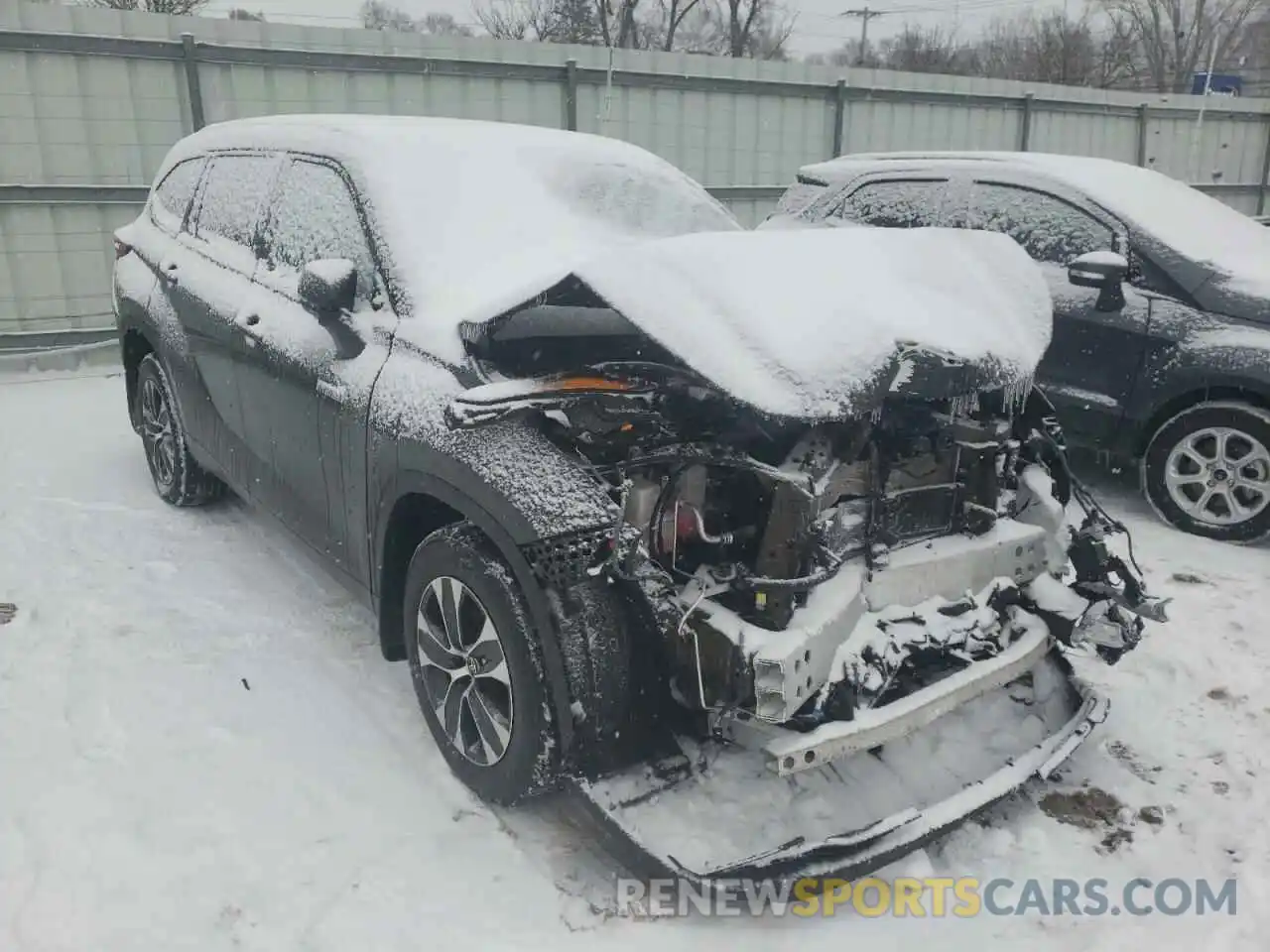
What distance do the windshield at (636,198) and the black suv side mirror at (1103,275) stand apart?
1855mm

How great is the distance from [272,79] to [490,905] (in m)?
7.97

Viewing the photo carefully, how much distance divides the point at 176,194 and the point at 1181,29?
51.9 meters

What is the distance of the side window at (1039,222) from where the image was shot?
539 cm

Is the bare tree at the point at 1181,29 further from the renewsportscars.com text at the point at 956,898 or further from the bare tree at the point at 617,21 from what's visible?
the renewsportscars.com text at the point at 956,898

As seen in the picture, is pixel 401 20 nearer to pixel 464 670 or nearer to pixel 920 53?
pixel 920 53

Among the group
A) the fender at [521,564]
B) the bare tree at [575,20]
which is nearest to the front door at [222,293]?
the fender at [521,564]

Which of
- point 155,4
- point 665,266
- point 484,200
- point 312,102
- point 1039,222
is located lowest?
point 1039,222

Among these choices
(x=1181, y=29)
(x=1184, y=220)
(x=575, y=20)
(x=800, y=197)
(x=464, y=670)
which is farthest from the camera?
(x=1181, y=29)

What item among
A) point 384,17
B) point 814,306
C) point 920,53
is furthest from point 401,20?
point 814,306

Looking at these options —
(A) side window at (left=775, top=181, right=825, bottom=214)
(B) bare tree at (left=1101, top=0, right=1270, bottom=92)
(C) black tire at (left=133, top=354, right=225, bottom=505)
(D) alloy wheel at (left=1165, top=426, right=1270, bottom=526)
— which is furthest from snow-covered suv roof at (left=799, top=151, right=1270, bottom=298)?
(B) bare tree at (left=1101, top=0, right=1270, bottom=92)

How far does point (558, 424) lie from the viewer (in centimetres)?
279

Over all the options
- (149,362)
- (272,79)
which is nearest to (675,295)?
(149,362)

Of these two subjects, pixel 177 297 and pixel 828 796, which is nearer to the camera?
pixel 828 796

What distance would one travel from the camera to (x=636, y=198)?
4137mm
